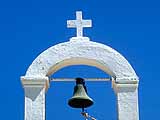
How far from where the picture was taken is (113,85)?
8.56 meters

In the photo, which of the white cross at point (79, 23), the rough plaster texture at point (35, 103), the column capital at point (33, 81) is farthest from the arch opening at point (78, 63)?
the white cross at point (79, 23)

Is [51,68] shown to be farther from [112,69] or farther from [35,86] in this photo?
[112,69]

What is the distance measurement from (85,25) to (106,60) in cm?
77

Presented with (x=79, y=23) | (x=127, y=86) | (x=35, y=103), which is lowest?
(x=35, y=103)

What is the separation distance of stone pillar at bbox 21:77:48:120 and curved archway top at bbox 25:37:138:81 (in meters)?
0.13

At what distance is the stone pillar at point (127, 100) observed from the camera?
8.10 m

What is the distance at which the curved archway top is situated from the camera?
8406 millimetres

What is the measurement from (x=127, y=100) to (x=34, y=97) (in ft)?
4.63

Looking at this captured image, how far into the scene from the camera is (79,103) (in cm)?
870

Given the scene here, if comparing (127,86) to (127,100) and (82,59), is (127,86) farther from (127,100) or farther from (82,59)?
(82,59)

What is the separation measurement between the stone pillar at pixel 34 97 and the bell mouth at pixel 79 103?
1.66 ft

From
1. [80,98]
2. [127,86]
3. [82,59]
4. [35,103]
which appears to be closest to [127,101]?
[127,86]

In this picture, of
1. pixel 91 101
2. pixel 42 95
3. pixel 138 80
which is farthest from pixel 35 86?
pixel 138 80

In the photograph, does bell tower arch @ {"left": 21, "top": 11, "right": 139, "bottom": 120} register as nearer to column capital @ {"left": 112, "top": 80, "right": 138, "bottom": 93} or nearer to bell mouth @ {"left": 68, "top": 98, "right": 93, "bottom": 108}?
column capital @ {"left": 112, "top": 80, "right": 138, "bottom": 93}
